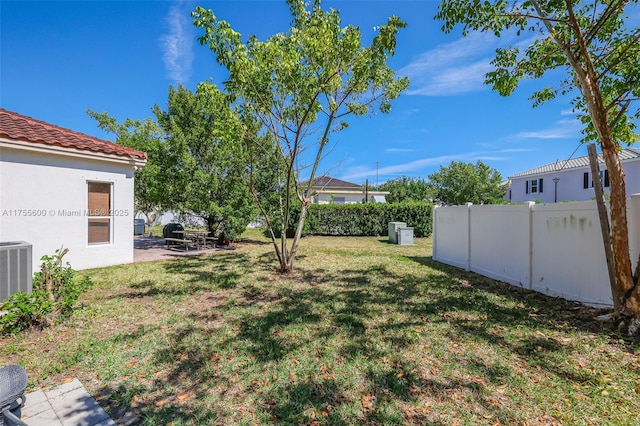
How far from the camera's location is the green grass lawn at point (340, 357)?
2.52 meters

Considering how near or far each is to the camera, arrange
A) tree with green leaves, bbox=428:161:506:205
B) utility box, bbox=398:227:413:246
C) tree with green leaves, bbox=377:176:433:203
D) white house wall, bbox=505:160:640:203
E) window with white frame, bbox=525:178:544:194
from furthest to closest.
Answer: tree with green leaves, bbox=377:176:433:203
tree with green leaves, bbox=428:161:506:205
window with white frame, bbox=525:178:544:194
white house wall, bbox=505:160:640:203
utility box, bbox=398:227:413:246

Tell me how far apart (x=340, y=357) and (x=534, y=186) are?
3147 cm

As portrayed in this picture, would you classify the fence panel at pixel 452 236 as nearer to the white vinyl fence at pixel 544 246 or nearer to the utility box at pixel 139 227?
the white vinyl fence at pixel 544 246

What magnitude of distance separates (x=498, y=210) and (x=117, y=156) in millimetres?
9958

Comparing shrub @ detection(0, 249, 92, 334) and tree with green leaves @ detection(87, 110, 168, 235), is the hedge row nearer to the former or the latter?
tree with green leaves @ detection(87, 110, 168, 235)

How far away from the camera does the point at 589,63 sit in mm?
4145

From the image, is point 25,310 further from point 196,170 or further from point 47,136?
point 196,170

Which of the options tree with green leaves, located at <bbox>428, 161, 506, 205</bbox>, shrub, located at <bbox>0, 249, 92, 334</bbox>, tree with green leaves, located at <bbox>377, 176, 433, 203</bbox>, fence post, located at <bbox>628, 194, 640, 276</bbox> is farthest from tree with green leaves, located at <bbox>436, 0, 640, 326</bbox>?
tree with green leaves, located at <bbox>377, 176, 433, 203</bbox>

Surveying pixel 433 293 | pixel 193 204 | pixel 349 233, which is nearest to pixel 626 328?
pixel 433 293

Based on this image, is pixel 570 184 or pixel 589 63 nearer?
pixel 589 63

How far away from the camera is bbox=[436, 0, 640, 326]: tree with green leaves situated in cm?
409

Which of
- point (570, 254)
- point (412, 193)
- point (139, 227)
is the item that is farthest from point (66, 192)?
point (412, 193)

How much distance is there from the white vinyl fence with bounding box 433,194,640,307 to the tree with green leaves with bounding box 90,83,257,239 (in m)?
8.28

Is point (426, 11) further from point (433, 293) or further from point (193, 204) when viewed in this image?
point (193, 204)
